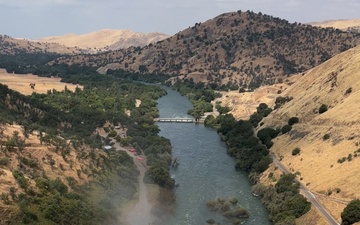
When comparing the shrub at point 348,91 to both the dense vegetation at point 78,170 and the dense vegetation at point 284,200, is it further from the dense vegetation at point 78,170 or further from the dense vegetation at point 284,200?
the dense vegetation at point 78,170

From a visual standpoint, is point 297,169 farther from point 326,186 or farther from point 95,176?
point 95,176

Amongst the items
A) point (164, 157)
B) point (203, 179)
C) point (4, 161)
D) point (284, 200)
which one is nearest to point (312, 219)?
point (284, 200)

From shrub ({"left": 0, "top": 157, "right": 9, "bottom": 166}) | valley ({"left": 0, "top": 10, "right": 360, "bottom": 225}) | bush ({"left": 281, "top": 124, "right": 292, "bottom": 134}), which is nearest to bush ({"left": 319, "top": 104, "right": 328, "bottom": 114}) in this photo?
valley ({"left": 0, "top": 10, "right": 360, "bottom": 225})

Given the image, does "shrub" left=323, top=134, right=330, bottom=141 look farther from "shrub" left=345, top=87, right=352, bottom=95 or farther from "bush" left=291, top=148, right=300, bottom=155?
"shrub" left=345, top=87, right=352, bottom=95

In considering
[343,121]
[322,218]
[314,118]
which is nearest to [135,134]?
[314,118]

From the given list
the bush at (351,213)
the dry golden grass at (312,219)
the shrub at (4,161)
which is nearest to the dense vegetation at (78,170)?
the shrub at (4,161)

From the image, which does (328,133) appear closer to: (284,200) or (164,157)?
(284,200)

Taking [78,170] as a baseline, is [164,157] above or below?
below
